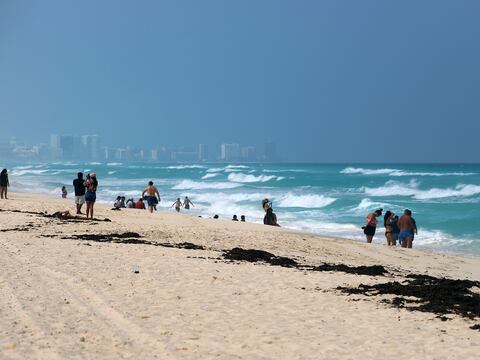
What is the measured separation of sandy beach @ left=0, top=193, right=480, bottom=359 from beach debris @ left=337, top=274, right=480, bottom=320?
11 cm

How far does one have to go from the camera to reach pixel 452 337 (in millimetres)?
6965

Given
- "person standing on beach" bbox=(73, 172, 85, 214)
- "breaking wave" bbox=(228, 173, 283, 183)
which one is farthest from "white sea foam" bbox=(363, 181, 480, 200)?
"person standing on beach" bbox=(73, 172, 85, 214)

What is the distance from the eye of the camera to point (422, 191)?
5919 centimetres

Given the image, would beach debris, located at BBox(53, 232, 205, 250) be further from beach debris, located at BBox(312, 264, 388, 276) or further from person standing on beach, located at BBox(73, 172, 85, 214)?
person standing on beach, located at BBox(73, 172, 85, 214)

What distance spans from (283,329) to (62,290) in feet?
10.9

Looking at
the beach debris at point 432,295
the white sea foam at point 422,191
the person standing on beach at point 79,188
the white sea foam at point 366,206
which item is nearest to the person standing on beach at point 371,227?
the beach debris at point 432,295

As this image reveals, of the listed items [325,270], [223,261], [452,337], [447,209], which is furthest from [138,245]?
[447,209]

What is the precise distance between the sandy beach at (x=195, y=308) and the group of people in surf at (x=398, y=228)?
421cm

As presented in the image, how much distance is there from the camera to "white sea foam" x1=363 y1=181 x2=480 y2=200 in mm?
56250

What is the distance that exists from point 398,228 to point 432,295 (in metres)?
10.4

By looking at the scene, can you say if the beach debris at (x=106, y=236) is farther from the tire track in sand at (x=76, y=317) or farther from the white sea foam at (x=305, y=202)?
the white sea foam at (x=305, y=202)

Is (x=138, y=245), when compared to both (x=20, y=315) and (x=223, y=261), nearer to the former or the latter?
(x=223, y=261)

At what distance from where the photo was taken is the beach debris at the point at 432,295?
27.3ft

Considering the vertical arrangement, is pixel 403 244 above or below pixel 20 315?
below
